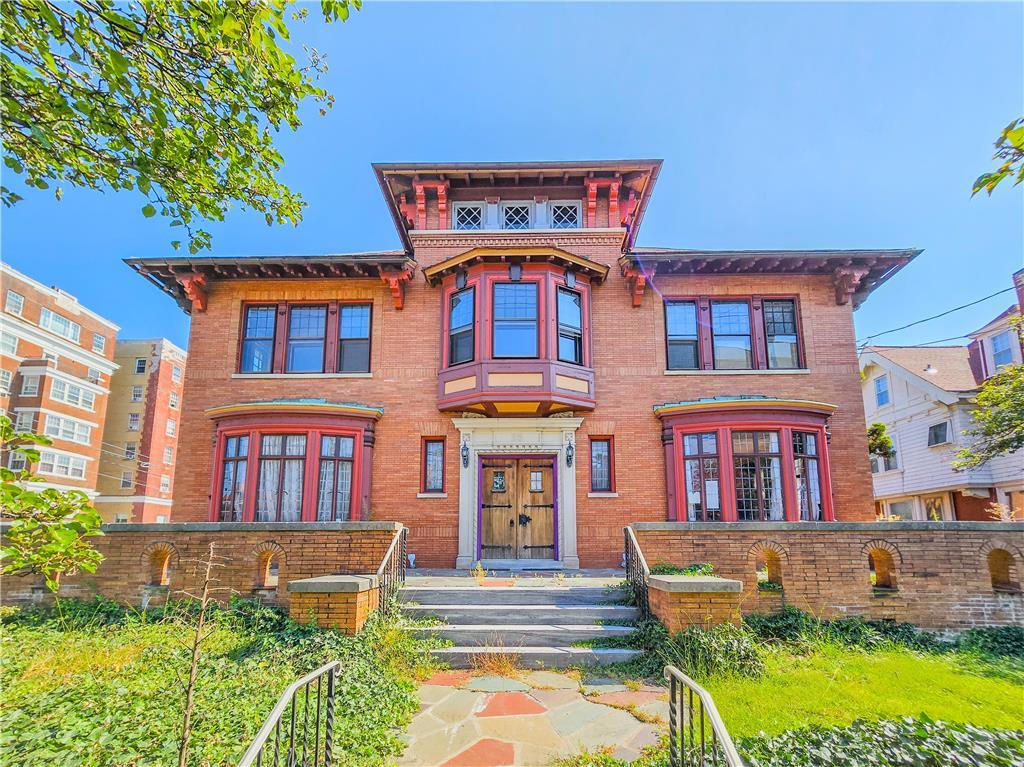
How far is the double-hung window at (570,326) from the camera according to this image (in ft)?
43.5

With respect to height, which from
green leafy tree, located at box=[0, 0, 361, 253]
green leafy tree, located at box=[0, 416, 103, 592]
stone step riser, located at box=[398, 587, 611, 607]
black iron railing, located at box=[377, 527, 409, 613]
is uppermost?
green leafy tree, located at box=[0, 0, 361, 253]

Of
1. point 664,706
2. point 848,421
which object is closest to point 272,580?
point 664,706

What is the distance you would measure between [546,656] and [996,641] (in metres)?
6.72

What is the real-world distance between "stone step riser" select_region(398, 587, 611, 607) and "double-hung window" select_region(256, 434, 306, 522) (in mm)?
4968

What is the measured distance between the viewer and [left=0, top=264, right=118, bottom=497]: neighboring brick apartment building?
37031 mm

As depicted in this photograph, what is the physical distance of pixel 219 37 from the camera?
4.45 meters

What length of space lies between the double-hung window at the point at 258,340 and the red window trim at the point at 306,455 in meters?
1.77

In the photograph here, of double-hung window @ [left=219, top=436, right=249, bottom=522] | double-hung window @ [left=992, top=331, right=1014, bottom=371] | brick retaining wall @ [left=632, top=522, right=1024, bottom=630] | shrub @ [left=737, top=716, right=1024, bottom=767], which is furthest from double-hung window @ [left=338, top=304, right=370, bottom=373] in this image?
double-hung window @ [left=992, top=331, right=1014, bottom=371]

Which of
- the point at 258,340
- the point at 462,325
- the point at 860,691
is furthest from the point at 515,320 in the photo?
the point at 860,691

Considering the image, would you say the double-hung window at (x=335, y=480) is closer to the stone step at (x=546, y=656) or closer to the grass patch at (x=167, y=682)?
the grass patch at (x=167, y=682)

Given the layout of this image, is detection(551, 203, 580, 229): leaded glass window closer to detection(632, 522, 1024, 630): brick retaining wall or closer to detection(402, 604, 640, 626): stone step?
detection(632, 522, 1024, 630): brick retaining wall

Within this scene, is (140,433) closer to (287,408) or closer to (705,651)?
(287,408)

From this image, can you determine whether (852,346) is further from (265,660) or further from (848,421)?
(265,660)

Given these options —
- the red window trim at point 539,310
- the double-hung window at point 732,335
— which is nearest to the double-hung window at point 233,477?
the red window trim at point 539,310
